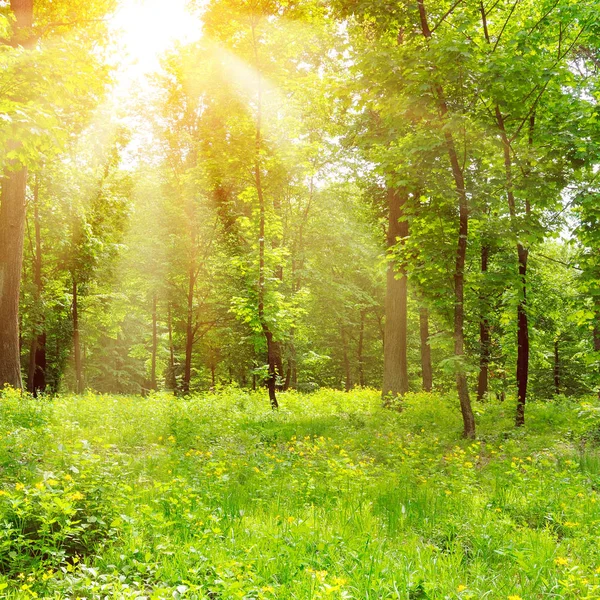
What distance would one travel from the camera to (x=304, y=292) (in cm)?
1627

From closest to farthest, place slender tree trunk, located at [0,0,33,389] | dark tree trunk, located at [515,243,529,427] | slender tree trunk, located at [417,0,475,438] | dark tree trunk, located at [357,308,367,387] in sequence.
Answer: slender tree trunk, located at [417,0,475,438]
dark tree trunk, located at [515,243,529,427]
slender tree trunk, located at [0,0,33,389]
dark tree trunk, located at [357,308,367,387]

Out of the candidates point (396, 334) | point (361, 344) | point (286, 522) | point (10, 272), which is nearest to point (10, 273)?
point (10, 272)

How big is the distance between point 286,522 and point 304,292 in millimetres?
11716

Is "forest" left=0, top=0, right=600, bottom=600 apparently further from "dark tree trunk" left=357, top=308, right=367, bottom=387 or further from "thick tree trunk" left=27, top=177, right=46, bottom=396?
"dark tree trunk" left=357, top=308, right=367, bottom=387

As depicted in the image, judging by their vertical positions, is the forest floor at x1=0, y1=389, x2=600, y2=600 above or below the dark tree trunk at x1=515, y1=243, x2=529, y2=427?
below

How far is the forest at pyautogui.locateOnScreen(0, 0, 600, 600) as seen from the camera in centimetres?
409

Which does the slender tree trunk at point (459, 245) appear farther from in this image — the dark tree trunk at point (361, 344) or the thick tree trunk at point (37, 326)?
the dark tree trunk at point (361, 344)

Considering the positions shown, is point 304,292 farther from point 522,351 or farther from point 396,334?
point 522,351

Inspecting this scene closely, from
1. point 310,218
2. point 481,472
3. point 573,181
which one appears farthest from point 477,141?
point 310,218

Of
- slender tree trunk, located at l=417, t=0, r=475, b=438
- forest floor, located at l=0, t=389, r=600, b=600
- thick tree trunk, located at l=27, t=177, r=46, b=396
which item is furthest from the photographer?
thick tree trunk, located at l=27, t=177, r=46, b=396

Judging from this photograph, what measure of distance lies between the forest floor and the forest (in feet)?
0.11

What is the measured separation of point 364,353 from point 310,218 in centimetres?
1337

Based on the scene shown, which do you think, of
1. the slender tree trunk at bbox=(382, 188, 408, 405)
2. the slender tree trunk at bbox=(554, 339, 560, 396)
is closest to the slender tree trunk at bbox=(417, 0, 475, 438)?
the slender tree trunk at bbox=(382, 188, 408, 405)

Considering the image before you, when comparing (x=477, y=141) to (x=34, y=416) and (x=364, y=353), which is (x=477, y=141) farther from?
(x=364, y=353)
